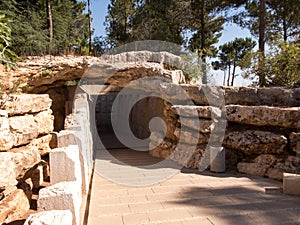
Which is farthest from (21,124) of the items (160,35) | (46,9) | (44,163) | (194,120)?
(46,9)

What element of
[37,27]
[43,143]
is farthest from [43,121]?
[37,27]

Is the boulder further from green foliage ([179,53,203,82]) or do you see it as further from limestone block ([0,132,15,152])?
green foliage ([179,53,203,82])

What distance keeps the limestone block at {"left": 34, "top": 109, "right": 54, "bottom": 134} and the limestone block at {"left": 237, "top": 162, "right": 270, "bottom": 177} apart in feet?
12.1

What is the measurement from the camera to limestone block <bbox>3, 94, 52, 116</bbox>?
312cm

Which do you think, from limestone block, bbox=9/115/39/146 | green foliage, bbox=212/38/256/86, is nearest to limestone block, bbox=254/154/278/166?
limestone block, bbox=9/115/39/146

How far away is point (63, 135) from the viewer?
303 centimetres

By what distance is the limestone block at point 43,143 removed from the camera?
11.9 feet

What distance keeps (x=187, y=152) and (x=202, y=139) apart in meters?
0.44

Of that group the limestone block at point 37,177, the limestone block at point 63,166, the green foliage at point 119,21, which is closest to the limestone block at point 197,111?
the limestone block at point 63,166

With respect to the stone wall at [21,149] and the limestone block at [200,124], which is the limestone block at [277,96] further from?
the stone wall at [21,149]

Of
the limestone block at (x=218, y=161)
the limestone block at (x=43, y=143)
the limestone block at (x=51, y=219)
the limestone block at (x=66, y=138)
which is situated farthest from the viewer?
the limestone block at (x=218, y=161)

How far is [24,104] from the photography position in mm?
3350

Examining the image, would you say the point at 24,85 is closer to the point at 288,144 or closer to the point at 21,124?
the point at 21,124

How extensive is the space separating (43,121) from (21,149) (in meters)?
0.84
